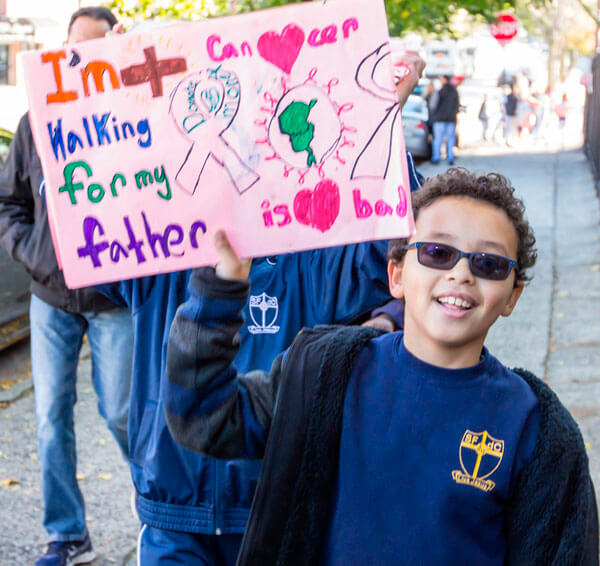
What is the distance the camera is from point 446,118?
20.9 m

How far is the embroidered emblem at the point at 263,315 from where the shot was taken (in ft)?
8.68

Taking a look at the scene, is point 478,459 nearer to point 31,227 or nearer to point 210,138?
point 210,138

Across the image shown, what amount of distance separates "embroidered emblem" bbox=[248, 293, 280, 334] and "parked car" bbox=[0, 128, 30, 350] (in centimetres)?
506

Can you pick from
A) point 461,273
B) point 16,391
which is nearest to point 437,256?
point 461,273

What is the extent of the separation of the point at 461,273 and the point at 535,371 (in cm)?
561

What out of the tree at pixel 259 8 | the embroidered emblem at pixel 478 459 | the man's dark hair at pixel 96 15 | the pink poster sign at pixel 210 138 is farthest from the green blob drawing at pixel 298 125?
the tree at pixel 259 8

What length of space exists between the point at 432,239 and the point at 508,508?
0.56 metres

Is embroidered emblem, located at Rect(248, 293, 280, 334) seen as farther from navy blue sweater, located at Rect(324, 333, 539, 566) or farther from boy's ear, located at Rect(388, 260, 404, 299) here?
navy blue sweater, located at Rect(324, 333, 539, 566)

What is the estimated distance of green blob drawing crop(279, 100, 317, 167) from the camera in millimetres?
2172

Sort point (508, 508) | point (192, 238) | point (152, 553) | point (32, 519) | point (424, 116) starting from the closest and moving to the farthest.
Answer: point (508, 508) → point (192, 238) → point (152, 553) → point (32, 519) → point (424, 116)

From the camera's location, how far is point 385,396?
200 centimetres

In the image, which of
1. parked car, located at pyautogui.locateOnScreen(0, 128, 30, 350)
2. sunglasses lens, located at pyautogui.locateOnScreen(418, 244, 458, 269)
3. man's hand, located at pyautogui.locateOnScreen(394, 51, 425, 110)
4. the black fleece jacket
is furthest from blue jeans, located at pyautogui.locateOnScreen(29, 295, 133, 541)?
parked car, located at pyautogui.locateOnScreen(0, 128, 30, 350)

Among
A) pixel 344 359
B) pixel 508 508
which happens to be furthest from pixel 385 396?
pixel 508 508

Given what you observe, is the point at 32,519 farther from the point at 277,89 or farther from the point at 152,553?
the point at 277,89
